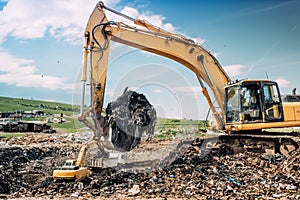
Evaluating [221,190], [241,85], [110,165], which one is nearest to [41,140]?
[110,165]

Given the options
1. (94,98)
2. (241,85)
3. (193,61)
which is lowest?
(94,98)

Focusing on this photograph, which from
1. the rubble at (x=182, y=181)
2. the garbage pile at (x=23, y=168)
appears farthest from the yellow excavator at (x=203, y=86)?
the garbage pile at (x=23, y=168)

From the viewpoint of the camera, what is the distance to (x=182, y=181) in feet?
17.8

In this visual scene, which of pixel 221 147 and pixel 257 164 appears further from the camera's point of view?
pixel 221 147

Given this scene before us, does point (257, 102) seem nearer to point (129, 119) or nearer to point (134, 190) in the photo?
point (129, 119)

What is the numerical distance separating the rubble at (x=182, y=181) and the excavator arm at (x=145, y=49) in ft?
5.45

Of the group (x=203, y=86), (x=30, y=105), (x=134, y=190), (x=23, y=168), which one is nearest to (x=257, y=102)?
(x=203, y=86)

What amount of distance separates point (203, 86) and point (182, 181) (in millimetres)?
4011

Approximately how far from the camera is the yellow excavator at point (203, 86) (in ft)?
21.2

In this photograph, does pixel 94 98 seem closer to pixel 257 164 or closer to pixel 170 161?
pixel 170 161

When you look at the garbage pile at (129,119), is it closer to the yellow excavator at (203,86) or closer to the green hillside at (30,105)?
the yellow excavator at (203,86)

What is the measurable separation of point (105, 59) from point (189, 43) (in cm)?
290

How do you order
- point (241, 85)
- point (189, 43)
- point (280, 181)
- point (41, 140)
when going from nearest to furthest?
point (280, 181) < point (241, 85) < point (189, 43) < point (41, 140)

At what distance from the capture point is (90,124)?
20.2 ft
